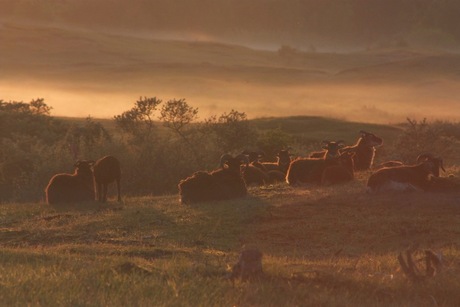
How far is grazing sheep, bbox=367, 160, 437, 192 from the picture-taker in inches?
969

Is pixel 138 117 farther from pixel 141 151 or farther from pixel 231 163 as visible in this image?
pixel 231 163

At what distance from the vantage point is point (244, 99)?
189250 mm

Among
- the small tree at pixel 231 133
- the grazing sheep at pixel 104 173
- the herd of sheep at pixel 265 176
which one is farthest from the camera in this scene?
the small tree at pixel 231 133

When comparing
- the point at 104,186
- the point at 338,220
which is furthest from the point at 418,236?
the point at 104,186

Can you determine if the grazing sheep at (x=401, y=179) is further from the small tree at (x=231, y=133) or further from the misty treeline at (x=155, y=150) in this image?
the small tree at (x=231, y=133)

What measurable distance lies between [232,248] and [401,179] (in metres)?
7.39

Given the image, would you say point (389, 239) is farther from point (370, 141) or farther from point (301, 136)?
point (301, 136)

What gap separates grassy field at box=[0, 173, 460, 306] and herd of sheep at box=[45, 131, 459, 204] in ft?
1.80

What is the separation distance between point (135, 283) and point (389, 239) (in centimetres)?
808

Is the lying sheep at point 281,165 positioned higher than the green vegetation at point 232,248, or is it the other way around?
the lying sheep at point 281,165

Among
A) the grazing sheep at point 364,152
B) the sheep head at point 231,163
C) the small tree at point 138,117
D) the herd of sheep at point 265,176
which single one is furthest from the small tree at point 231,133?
the sheep head at point 231,163

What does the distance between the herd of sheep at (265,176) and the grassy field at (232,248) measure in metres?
0.55

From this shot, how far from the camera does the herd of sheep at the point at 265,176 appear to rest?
81.2 feet

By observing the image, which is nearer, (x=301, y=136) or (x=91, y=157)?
(x=91, y=157)
